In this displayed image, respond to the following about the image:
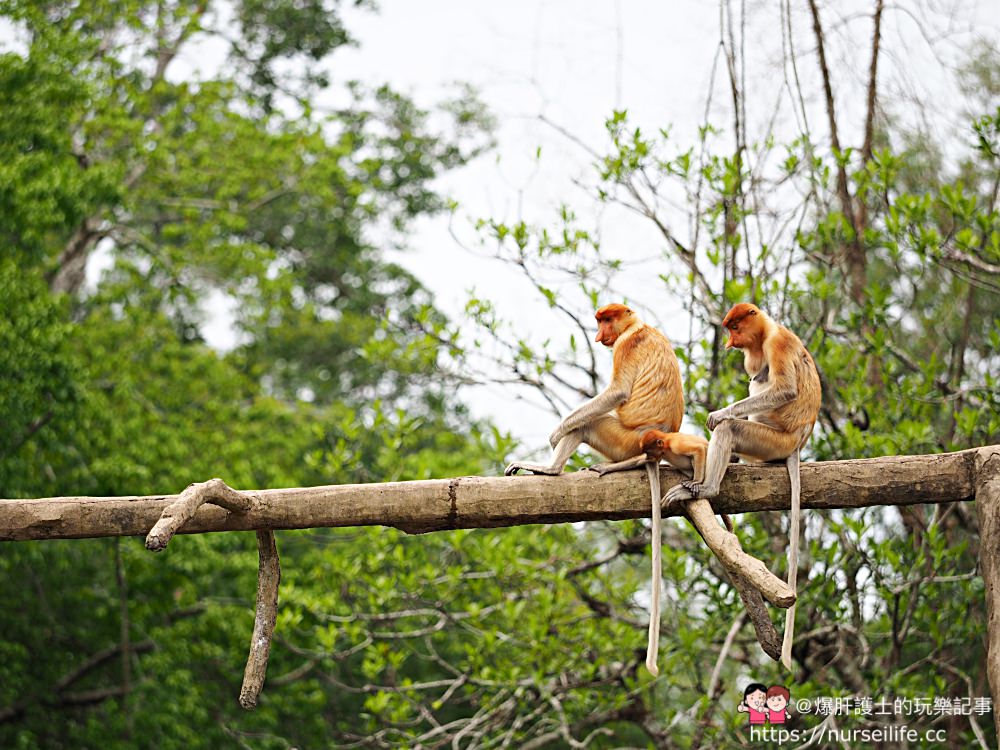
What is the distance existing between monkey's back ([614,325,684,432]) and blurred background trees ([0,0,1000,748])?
154 centimetres

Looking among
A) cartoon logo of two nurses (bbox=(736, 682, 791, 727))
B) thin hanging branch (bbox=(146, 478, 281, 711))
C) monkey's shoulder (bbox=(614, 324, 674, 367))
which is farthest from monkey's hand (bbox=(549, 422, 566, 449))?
cartoon logo of two nurses (bbox=(736, 682, 791, 727))

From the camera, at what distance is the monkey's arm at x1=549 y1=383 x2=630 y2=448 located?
298cm

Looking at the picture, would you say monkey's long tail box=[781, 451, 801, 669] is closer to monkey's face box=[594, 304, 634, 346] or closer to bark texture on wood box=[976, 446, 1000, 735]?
bark texture on wood box=[976, 446, 1000, 735]

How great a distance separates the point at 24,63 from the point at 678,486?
Result: 615 centimetres

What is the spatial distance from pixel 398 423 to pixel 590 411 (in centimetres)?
278

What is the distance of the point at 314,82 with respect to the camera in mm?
12344

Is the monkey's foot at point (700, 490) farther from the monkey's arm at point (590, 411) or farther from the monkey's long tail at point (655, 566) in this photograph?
the monkey's arm at point (590, 411)

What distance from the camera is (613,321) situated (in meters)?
3.16

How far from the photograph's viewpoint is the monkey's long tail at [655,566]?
2654mm

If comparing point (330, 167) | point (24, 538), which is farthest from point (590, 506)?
point (330, 167)

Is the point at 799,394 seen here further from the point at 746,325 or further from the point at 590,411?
the point at 590,411

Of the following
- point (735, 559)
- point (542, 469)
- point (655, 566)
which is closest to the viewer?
point (735, 559)

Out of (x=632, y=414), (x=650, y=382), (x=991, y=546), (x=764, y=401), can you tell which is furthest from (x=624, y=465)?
(x=991, y=546)

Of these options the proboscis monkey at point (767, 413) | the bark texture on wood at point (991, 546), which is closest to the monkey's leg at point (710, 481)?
the proboscis monkey at point (767, 413)
